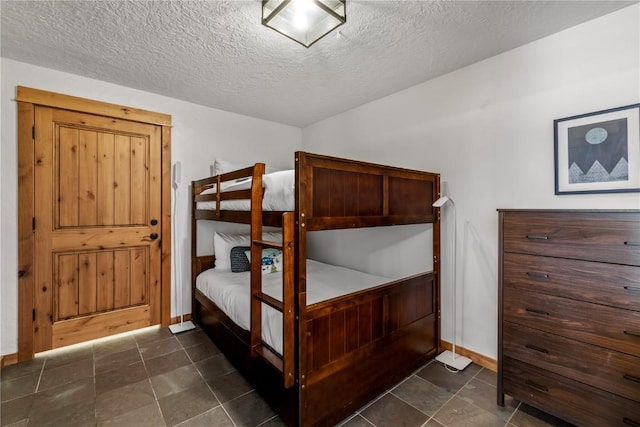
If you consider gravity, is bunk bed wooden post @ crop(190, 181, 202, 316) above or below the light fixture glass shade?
below

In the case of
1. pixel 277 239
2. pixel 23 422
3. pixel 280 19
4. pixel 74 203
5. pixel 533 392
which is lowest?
pixel 23 422

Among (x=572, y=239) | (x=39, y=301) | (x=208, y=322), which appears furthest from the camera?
→ (x=208, y=322)

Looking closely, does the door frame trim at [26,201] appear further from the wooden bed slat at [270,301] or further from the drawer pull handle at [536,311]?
the drawer pull handle at [536,311]

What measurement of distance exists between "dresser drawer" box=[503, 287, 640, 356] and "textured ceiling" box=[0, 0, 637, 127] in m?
1.68

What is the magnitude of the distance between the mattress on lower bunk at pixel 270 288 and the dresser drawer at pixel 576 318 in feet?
3.07

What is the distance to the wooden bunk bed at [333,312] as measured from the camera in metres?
1.47

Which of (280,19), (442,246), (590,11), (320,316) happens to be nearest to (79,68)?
(280,19)

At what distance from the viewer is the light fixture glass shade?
153cm

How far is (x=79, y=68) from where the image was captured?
92.6 inches

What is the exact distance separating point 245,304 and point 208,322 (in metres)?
0.95

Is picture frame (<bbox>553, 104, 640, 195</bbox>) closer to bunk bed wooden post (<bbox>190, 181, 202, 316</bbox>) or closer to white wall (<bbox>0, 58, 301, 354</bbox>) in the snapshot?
white wall (<bbox>0, 58, 301, 354</bbox>)

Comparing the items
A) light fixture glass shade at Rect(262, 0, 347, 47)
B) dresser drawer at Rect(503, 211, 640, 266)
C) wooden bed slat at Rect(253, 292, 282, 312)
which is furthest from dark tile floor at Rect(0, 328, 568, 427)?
light fixture glass shade at Rect(262, 0, 347, 47)

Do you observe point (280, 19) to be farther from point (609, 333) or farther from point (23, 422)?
point (23, 422)

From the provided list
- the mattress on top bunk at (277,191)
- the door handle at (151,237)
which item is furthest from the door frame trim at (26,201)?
the mattress on top bunk at (277,191)
